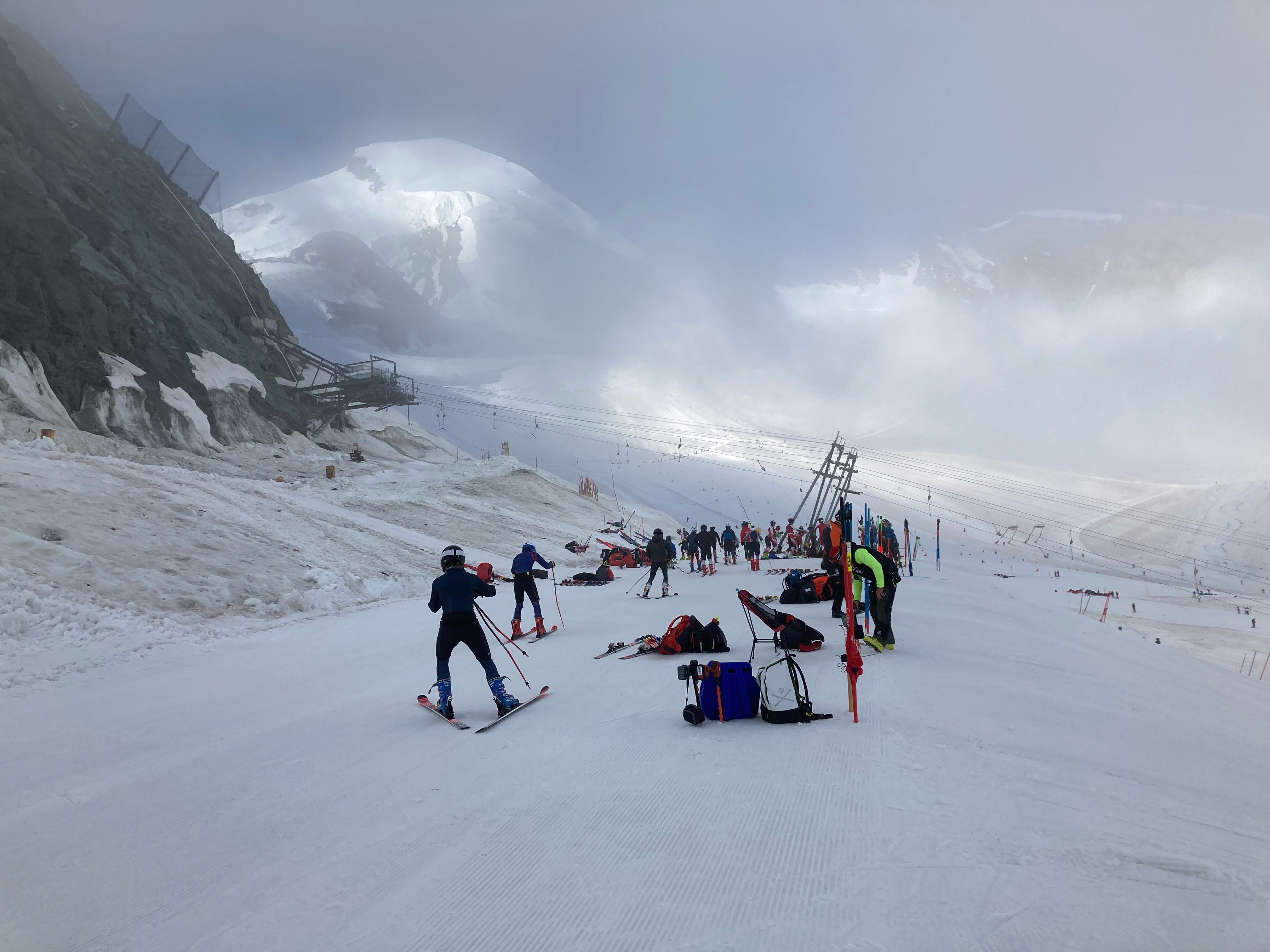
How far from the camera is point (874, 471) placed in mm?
87188

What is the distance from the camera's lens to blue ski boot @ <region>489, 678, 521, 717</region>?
249 inches

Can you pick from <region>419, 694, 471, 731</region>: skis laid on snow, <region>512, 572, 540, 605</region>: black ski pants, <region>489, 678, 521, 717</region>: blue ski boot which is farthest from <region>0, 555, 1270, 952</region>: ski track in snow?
<region>512, 572, 540, 605</region>: black ski pants

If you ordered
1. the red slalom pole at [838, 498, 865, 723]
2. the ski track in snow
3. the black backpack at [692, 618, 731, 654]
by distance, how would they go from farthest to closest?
the black backpack at [692, 618, 731, 654], the red slalom pole at [838, 498, 865, 723], the ski track in snow

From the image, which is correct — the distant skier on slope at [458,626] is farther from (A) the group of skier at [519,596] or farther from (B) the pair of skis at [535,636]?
(B) the pair of skis at [535,636]

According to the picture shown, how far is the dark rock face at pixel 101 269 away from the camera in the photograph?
2219 centimetres

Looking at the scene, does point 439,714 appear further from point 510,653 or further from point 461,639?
point 510,653

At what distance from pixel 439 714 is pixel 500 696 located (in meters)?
0.62

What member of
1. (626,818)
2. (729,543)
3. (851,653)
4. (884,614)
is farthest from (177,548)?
(729,543)

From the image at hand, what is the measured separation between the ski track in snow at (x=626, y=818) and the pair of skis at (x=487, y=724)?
102mm

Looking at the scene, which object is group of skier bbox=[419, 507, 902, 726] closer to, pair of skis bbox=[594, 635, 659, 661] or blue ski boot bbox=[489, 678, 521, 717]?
blue ski boot bbox=[489, 678, 521, 717]

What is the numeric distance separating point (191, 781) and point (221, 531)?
32.3 ft

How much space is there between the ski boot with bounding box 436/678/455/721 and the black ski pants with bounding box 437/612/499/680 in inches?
2.2

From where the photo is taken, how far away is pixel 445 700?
6.28 m

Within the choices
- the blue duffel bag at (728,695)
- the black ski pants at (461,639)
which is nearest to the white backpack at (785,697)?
the blue duffel bag at (728,695)
